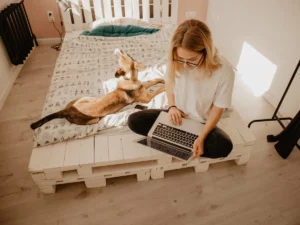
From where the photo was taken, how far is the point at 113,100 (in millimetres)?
1676

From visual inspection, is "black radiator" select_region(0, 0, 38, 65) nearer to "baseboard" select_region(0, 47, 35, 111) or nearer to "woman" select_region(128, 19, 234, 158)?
"baseboard" select_region(0, 47, 35, 111)

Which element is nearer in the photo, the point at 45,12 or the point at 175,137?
the point at 175,137

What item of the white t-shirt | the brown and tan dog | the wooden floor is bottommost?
the wooden floor

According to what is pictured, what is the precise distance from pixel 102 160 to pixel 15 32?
2.02 meters

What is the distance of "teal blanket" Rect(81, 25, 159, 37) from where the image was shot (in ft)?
8.76

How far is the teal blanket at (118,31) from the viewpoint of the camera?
267 centimetres

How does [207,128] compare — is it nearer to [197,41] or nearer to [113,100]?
[197,41]

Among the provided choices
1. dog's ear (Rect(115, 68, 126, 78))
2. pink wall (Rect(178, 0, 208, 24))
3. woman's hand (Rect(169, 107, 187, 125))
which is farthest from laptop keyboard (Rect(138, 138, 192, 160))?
pink wall (Rect(178, 0, 208, 24))

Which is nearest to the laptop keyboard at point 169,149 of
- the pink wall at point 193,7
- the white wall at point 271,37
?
the white wall at point 271,37

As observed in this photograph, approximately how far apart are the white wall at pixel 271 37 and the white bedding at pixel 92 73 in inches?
30.5

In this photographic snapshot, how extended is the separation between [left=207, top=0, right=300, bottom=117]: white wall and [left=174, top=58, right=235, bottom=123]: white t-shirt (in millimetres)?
980

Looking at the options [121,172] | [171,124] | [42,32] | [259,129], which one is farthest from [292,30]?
[42,32]

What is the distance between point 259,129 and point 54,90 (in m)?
1.66

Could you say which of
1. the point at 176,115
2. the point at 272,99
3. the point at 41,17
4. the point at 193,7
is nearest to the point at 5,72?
the point at 41,17
